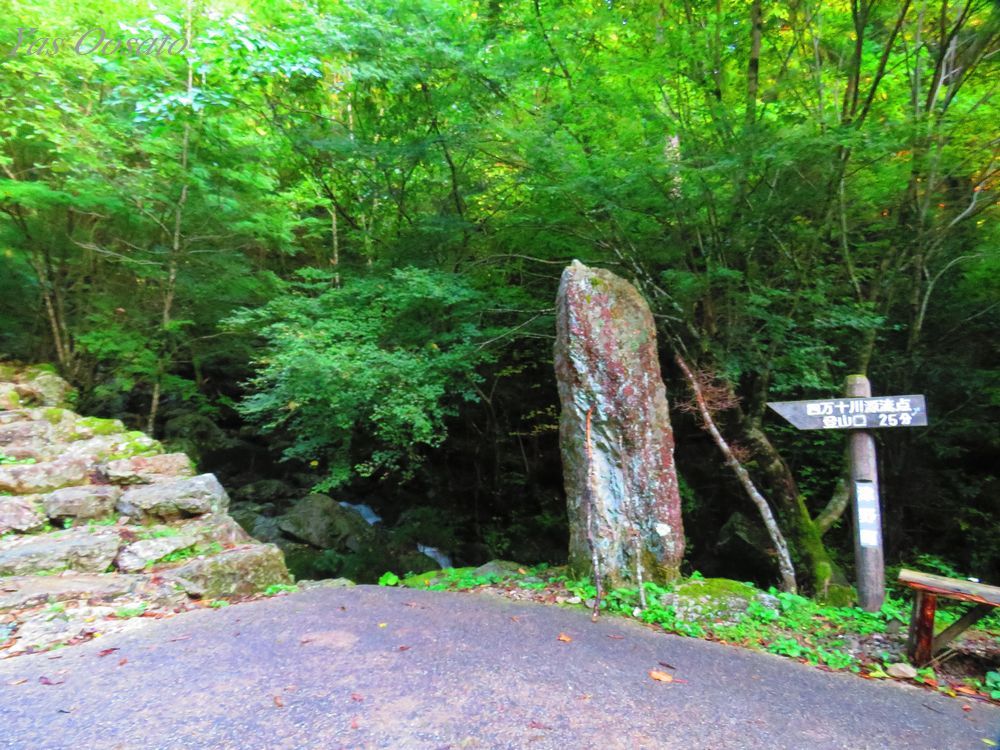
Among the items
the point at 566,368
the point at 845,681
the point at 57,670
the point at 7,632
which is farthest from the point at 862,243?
the point at 7,632

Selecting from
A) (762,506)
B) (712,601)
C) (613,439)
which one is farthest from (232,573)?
(762,506)

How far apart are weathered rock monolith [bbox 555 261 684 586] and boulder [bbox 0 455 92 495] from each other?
593 centimetres

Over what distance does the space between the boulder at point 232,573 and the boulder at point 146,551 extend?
342mm

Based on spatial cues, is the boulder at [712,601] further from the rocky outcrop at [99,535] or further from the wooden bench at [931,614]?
the rocky outcrop at [99,535]

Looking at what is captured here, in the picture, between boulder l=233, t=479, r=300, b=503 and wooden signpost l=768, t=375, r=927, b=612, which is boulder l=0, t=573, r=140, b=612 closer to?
wooden signpost l=768, t=375, r=927, b=612

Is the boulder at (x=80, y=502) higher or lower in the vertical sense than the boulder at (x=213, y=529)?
higher

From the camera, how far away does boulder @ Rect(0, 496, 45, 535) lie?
545cm

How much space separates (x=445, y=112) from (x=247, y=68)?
291 cm

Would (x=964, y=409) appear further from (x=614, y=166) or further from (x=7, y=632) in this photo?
(x=7, y=632)

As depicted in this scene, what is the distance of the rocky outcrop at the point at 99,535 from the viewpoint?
4.25 metres

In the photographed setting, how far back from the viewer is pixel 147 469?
265 inches

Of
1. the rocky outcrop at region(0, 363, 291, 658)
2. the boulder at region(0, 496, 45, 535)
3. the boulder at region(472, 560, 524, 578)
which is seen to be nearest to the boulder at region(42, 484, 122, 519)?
the rocky outcrop at region(0, 363, 291, 658)

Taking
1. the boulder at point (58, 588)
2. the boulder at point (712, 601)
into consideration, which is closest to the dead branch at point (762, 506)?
the boulder at point (712, 601)

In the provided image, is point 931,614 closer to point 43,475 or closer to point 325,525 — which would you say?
point 43,475
